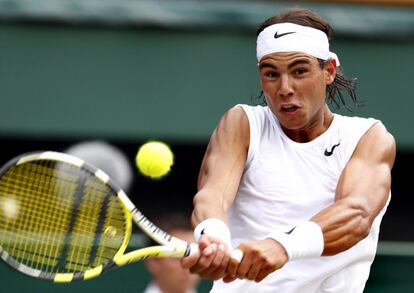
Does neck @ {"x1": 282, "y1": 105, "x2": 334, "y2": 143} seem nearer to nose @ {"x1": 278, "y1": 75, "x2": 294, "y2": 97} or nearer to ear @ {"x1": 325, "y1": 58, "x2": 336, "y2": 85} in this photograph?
ear @ {"x1": 325, "y1": 58, "x2": 336, "y2": 85}

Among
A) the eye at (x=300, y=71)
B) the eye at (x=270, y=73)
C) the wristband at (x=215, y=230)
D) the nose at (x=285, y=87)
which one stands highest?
the eye at (x=300, y=71)

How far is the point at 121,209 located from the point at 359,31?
16.3ft

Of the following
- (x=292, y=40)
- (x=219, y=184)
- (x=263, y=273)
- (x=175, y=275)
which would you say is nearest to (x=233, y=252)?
(x=263, y=273)

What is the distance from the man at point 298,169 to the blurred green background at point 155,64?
4.20 m

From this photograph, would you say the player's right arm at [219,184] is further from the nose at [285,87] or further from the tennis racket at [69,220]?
the nose at [285,87]

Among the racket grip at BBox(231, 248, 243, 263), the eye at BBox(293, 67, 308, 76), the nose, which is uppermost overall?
the eye at BBox(293, 67, 308, 76)

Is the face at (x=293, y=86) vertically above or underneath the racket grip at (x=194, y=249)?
above

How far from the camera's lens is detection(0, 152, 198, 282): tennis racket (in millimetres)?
4359

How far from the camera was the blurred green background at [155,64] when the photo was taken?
29.3 ft

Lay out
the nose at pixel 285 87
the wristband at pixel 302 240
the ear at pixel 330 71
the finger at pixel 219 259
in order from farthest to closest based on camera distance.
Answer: the ear at pixel 330 71
the nose at pixel 285 87
the wristband at pixel 302 240
the finger at pixel 219 259

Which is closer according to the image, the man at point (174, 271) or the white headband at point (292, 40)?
the white headband at point (292, 40)

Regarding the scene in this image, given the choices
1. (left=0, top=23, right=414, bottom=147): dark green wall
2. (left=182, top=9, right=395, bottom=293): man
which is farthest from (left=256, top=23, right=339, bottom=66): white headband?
(left=0, top=23, right=414, bottom=147): dark green wall

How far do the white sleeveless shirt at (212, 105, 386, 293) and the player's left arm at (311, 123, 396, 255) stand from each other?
2.9 inches

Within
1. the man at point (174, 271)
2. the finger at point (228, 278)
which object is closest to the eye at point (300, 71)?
the finger at point (228, 278)
